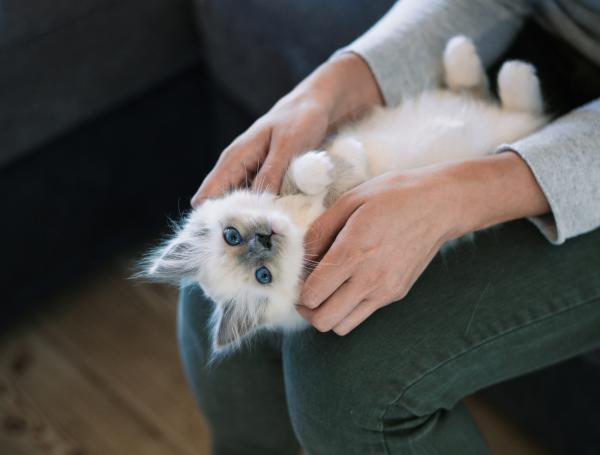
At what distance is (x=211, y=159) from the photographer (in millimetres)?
1771

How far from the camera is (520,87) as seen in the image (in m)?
1.08

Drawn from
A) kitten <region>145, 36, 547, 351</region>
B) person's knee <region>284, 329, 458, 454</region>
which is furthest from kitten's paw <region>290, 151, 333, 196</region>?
person's knee <region>284, 329, 458, 454</region>

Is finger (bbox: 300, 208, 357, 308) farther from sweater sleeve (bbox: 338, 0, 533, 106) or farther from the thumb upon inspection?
sweater sleeve (bbox: 338, 0, 533, 106)

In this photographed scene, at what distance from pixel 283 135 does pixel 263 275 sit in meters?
0.20

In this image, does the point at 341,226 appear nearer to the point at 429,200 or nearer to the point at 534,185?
the point at 429,200

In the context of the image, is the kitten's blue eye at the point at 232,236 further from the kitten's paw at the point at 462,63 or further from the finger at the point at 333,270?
the kitten's paw at the point at 462,63

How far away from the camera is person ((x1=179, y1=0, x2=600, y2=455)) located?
0.82 m

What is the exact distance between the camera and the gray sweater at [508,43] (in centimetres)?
84

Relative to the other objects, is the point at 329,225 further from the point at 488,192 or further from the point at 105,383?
the point at 105,383

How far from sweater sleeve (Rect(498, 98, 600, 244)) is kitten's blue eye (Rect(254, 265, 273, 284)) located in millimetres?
377

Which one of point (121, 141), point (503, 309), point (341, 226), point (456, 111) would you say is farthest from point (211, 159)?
point (503, 309)

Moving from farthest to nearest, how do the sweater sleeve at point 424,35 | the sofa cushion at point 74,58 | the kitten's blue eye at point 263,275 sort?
the sofa cushion at point 74,58, the sweater sleeve at point 424,35, the kitten's blue eye at point 263,275

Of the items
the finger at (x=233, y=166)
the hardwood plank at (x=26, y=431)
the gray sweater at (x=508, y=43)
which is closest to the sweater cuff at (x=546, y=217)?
the gray sweater at (x=508, y=43)

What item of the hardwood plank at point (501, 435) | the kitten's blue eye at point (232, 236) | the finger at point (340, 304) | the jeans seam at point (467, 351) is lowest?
the hardwood plank at point (501, 435)
